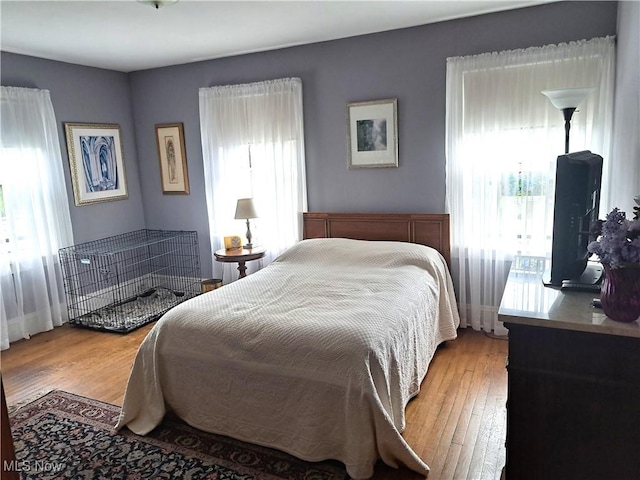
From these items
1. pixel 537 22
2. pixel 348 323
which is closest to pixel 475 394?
pixel 348 323

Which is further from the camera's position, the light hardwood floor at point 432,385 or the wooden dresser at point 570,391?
the light hardwood floor at point 432,385

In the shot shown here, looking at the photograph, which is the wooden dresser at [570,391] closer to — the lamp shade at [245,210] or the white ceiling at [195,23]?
the white ceiling at [195,23]

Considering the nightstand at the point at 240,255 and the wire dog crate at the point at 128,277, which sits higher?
the nightstand at the point at 240,255

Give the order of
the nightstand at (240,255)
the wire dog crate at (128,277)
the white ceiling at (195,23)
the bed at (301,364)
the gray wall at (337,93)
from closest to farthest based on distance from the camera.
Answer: the bed at (301,364) → the white ceiling at (195,23) → the gray wall at (337,93) → the nightstand at (240,255) → the wire dog crate at (128,277)

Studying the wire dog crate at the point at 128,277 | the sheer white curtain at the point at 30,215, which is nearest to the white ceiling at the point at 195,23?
the sheer white curtain at the point at 30,215

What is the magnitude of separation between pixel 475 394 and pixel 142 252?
3908 mm

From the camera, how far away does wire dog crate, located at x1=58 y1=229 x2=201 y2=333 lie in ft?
14.0

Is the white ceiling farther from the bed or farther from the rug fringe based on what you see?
the rug fringe

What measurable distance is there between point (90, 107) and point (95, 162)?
552 mm

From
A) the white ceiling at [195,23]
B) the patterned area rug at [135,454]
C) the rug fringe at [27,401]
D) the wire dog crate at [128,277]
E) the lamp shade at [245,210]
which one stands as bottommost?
the patterned area rug at [135,454]

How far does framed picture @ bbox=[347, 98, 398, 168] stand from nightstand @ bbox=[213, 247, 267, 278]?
1.19 m

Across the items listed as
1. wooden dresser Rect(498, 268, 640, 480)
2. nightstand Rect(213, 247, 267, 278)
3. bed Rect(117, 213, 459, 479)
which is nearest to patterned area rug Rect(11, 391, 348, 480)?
bed Rect(117, 213, 459, 479)

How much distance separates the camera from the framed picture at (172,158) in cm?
477

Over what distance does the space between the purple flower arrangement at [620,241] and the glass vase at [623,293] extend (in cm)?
3
